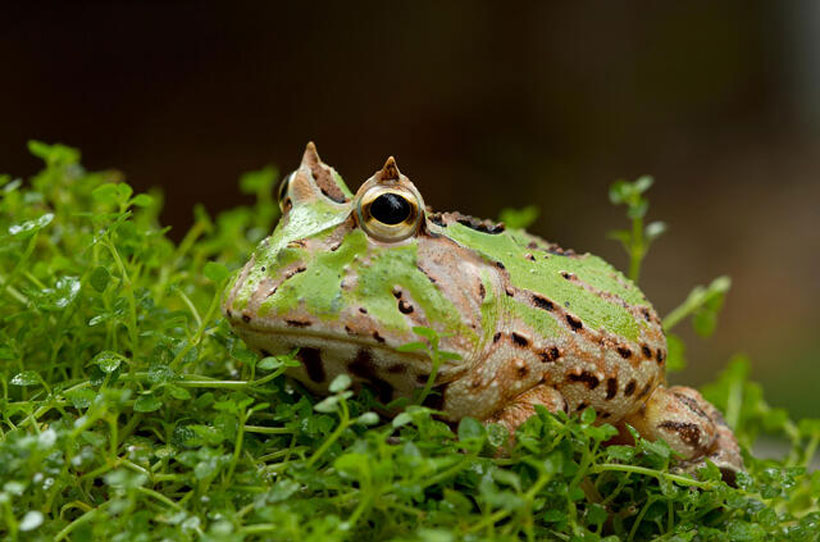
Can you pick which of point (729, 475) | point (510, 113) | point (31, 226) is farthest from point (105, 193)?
point (510, 113)

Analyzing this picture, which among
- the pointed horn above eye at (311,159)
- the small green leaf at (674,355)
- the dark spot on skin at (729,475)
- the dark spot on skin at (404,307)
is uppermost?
the small green leaf at (674,355)

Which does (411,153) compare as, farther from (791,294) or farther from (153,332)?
(153,332)

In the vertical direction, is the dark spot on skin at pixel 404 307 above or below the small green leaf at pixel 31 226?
above

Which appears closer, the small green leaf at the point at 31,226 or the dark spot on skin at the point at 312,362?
the dark spot on skin at the point at 312,362

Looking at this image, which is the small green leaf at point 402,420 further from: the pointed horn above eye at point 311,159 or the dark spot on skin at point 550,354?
the pointed horn above eye at point 311,159

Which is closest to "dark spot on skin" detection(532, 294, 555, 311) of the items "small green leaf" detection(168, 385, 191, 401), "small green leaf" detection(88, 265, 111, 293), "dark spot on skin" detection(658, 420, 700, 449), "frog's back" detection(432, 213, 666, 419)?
"frog's back" detection(432, 213, 666, 419)

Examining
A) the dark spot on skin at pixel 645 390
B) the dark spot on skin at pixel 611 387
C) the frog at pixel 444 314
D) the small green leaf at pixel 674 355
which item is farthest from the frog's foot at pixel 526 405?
the small green leaf at pixel 674 355
